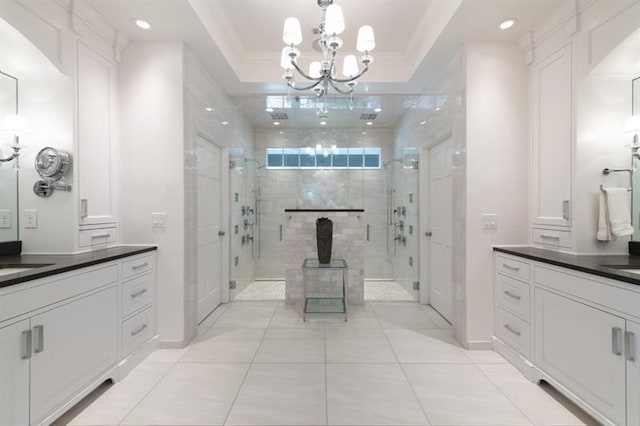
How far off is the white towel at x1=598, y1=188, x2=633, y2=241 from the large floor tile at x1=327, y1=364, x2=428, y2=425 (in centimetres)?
183

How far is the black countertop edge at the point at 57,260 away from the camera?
58.0 inches

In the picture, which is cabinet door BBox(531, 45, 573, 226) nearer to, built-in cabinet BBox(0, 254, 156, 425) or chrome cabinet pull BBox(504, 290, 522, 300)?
chrome cabinet pull BBox(504, 290, 522, 300)

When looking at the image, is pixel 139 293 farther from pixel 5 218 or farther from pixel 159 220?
pixel 5 218

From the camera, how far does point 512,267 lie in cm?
241

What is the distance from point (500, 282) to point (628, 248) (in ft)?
2.88

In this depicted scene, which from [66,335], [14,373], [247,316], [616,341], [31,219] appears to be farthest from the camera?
[247,316]

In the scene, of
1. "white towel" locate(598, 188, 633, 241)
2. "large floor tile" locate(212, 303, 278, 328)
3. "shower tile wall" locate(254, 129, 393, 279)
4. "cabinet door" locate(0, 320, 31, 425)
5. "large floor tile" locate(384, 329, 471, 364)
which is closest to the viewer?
"cabinet door" locate(0, 320, 31, 425)

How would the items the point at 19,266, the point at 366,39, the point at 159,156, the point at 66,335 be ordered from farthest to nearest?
the point at 159,156, the point at 366,39, the point at 19,266, the point at 66,335

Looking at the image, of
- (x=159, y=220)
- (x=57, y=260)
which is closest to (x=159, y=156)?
(x=159, y=220)

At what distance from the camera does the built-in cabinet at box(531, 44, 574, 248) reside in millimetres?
2289

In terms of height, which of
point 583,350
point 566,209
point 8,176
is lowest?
point 583,350

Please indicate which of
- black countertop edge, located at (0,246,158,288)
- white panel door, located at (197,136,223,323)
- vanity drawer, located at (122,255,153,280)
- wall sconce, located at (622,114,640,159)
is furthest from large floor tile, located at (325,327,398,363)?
wall sconce, located at (622,114,640,159)

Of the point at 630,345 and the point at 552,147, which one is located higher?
the point at 552,147

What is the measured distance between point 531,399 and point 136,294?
2.98m
